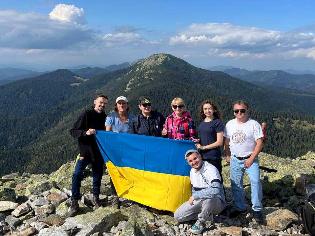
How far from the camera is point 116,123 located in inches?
566

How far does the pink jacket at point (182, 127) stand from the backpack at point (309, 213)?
4087 mm

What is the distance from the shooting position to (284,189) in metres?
17.0

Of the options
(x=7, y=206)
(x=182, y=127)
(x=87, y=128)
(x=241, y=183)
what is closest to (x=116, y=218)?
(x=87, y=128)

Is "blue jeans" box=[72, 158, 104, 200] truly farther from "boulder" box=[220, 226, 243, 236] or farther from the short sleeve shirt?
"boulder" box=[220, 226, 243, 236]

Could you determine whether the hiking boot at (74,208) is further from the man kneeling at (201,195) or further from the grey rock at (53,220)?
the man kneeling at (201,195)

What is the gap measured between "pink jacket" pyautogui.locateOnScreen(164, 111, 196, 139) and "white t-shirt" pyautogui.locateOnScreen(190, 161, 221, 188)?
4.42ft

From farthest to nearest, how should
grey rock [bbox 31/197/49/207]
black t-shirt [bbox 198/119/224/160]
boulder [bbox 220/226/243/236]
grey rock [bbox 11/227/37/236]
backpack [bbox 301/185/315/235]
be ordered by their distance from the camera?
grey rock [bbox 31/197/49/207]
black t-shirt [bbox 198/119/224/160]
grey rock [bbox 11/227/37/236]
boulder [bbox 220/226/243/236]
backpack [bbox 301/185/315/235]

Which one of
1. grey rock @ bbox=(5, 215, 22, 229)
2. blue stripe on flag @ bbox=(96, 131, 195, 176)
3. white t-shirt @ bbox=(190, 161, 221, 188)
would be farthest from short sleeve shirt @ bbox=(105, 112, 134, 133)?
grey rock @ bbox=(5, 215, 22, 229)

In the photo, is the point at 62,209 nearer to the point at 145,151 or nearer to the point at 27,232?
the point at 27,232

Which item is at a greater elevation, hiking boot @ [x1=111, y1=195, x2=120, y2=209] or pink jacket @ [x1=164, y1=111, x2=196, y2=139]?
pink jacket @ [x1=164, y1=111, x2=196, y2=139]

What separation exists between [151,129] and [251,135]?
3.36 meters

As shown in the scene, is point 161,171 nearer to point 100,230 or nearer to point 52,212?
point 100,230

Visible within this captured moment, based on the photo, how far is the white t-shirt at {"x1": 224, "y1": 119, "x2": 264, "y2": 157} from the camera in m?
13.0

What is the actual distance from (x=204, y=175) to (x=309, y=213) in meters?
3.15
